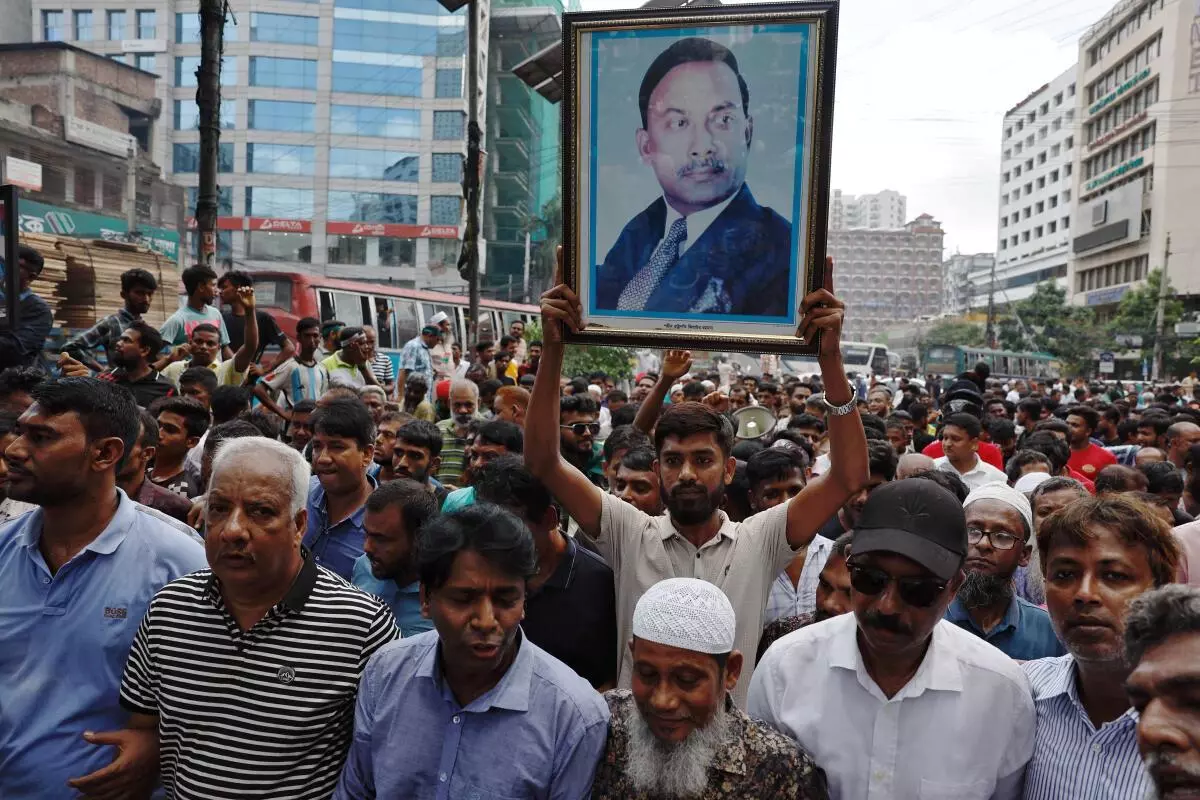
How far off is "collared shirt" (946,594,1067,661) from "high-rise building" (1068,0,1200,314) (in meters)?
64.8

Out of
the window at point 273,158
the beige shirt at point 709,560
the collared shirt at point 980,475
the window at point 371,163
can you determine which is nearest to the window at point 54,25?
the window at point 273,158

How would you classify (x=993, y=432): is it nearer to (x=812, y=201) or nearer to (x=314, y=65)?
(x=812, y=201)

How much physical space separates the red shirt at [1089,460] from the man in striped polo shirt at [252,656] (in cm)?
744

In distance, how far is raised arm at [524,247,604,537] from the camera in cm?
321

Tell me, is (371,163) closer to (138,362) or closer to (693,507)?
(138,362)

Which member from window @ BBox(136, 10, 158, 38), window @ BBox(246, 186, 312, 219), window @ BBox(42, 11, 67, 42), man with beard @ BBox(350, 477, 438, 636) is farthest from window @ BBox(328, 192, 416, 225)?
man with beard @ BBox(350, 477, 438, 636)

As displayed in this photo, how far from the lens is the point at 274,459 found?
2820mm

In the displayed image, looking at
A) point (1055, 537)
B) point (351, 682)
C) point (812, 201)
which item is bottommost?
point (351, 682)

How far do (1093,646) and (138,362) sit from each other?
5947 millimetres

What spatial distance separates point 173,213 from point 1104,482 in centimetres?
3201

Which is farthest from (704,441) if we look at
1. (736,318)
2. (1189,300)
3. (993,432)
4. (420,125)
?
(1189,300)

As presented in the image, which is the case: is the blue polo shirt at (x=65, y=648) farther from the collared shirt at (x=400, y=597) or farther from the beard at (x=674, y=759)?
the beard at (x=674, y=759)

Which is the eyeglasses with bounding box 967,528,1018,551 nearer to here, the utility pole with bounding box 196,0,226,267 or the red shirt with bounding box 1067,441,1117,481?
the red shirt with bounding box 1067,441,1117,481

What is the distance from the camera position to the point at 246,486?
2.75 m
